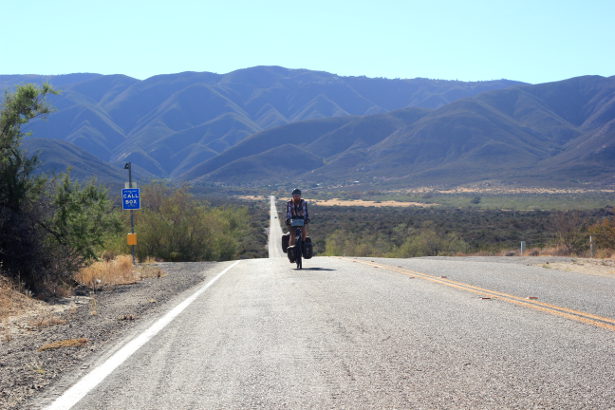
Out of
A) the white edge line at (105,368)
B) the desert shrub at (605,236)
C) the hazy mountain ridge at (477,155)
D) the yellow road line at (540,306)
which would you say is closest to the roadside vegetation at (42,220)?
the white edge line at (105,368)

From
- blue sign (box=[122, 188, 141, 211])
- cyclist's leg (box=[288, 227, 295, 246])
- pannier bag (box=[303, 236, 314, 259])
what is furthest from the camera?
blue sign (box=[122, 188, 141, 211])

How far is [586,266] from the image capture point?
19.9 metres

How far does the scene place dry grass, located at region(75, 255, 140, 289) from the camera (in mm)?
16241

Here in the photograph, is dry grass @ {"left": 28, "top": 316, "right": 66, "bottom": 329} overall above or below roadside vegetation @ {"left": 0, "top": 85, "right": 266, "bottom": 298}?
below

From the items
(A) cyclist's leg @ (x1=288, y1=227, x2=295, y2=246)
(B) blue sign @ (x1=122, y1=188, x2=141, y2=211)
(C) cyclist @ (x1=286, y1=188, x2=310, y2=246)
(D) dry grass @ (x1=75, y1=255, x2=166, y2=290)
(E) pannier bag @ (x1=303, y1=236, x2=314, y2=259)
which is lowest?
(D) dry grass @ (x1=75, y1=255, x2=166, y2=290)

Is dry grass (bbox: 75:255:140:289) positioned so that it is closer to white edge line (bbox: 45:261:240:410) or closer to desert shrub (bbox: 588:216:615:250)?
white edge line (bbox: 45:261:240:410)

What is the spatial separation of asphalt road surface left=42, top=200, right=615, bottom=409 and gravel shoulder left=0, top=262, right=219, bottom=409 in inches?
24.5

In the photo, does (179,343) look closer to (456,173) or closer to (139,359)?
(139,359)

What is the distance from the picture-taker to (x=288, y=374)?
20.2ft

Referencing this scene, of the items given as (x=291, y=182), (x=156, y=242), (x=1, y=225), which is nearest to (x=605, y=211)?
(x=156, y=242)

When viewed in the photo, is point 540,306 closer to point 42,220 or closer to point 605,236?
point 42,220

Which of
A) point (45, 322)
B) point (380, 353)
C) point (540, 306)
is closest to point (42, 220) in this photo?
point (45, 322)

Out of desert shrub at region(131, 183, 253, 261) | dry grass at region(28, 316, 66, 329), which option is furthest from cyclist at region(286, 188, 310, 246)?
desert shrub at region(131, 183, 253, 261)

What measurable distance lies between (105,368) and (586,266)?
1670 centimetres
